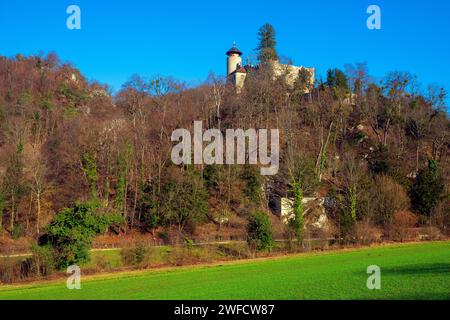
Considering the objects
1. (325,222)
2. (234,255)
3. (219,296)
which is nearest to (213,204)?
(325,222)

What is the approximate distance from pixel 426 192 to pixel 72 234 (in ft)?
111

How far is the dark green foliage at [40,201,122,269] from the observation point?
2680cm

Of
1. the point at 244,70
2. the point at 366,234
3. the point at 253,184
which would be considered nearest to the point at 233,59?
the point at 244,70

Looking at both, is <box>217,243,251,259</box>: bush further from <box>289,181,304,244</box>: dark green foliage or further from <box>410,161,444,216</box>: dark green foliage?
<box>410,161,444,216</box>: dark green foliage

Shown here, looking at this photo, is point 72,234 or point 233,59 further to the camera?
point 233,59

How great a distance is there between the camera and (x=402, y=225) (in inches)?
1575

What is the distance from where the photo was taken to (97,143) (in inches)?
1875

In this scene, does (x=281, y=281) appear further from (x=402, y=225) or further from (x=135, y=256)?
(x=402, y=225)

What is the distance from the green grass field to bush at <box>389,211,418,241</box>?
7.36 m

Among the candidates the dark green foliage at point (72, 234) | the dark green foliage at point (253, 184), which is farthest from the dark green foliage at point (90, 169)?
the dark green foliage at point (72, 234)

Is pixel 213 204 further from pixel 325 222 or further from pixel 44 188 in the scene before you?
pixel 44 188

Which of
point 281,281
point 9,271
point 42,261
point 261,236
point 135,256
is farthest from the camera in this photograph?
point 261,236

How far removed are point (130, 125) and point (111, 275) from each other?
30.0m

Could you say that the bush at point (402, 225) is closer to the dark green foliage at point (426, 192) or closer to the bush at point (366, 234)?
the bush at point (366, 234)
